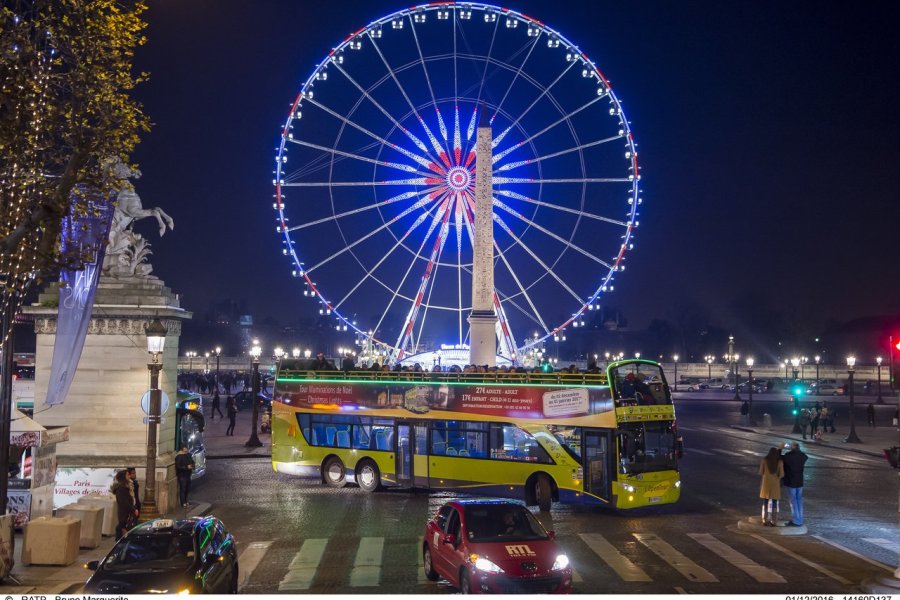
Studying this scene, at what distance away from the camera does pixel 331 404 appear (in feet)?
86.8

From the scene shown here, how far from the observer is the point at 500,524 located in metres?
13.4

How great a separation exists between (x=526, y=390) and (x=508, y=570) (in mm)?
10413

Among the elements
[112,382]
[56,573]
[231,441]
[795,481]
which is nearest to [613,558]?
[795,481]

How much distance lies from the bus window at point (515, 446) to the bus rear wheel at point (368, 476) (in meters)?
4.13

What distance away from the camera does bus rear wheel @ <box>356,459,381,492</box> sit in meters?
25.5

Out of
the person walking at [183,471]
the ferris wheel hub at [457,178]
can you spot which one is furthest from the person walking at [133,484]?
the ferris wheel hub at [457,178]

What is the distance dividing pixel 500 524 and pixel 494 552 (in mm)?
843

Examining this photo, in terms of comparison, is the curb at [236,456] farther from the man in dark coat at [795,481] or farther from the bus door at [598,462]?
the man in dark coat at [795,481]

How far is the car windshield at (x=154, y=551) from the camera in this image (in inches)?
452

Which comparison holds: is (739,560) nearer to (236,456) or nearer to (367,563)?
(367,563)


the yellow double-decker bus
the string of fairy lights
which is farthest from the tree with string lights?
the yellow double-decker bus

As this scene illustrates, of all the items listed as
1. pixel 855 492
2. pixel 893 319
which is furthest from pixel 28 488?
pixel 855 492

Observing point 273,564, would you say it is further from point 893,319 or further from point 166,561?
point 893,319

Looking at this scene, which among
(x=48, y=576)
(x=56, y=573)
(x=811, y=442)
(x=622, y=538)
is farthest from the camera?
(x=811, y=442)
